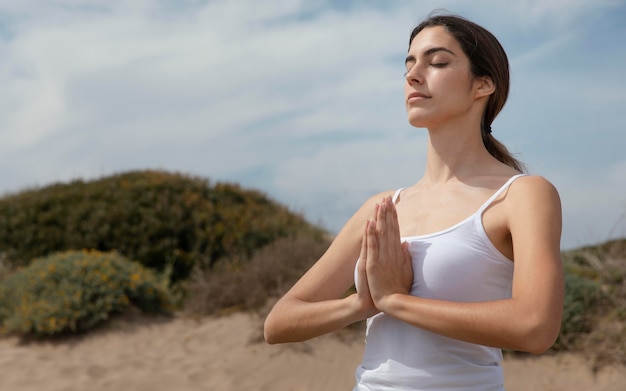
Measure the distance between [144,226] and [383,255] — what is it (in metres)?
8.57

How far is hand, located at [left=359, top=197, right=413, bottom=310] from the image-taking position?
2020 millimetres

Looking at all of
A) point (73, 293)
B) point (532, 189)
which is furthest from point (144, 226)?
point (532, 189)

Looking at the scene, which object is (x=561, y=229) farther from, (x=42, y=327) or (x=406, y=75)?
(x=42, y=327)

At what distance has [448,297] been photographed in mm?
2041

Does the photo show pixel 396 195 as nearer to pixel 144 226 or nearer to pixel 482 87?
pixel 482 87

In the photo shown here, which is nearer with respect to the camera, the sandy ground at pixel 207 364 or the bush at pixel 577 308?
the sandy ground at pixel 207 364

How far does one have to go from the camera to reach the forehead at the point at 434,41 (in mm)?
2230

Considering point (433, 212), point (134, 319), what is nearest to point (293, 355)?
point (134, 319)

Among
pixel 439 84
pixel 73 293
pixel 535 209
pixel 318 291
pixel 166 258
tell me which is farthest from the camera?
pixel 166 258

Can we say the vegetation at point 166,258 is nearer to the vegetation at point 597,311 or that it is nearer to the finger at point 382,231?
the vegetation at point 597,311

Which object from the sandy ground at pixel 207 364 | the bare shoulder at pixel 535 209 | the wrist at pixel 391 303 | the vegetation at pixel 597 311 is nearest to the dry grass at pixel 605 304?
the vegetation at pixel 597 311

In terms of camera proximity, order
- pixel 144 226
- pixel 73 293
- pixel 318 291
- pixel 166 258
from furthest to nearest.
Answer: pixel 144 226 < pixel 166 258 < pixel 73 293 < pixel 318 291

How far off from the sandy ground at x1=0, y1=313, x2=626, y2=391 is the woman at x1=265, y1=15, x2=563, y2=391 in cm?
454

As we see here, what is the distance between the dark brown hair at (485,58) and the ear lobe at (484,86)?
0.01 m
